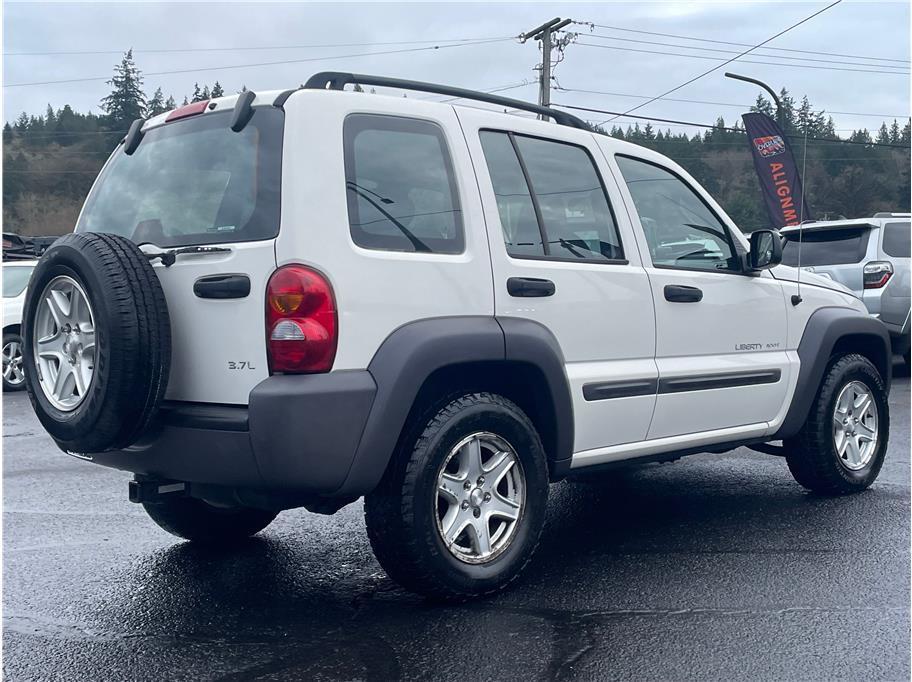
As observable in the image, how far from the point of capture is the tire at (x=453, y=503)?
354 centimetres

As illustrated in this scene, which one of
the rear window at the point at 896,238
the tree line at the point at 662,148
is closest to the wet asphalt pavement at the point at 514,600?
the rear window at the point at 896,238

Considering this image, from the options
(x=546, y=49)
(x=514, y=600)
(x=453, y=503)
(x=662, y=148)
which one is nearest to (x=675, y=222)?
(x=453, y=503)

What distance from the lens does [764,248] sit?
198 inches

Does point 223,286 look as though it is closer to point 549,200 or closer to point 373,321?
point 373,321

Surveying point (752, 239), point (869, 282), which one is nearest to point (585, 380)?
point (752, 239)

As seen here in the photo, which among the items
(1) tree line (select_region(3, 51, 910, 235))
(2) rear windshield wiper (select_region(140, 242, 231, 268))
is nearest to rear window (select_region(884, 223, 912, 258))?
(2) rear windshield wiper (select_region(140, 242, 231, 268))

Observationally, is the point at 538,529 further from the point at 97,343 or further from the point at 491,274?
the point at 97,343

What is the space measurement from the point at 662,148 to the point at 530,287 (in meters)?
46.9

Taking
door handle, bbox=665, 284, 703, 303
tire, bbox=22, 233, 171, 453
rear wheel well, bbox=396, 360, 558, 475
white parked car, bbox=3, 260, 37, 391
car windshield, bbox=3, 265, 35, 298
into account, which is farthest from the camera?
car windshield, bbox=3, 265, 35, 298

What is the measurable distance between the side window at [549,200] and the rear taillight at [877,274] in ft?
23.7

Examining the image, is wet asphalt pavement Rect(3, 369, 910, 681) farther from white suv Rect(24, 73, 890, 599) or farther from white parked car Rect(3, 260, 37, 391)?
→ white parked car Rect(3, 260, 37, 391)

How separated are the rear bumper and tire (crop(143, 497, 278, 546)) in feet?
3.69

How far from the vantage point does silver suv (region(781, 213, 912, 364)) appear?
1063cm

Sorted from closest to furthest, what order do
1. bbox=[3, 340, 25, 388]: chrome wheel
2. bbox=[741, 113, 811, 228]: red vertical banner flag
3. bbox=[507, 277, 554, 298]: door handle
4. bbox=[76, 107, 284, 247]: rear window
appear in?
bbox=[76, 107, 284, 247]: rear window, bbox=[507, 277, 554, 298]: door handle, bbox=[3, 340, 25, 388]: chrome wheel, bbox=[741, 113, 811, 228]: red vertical banner flag
